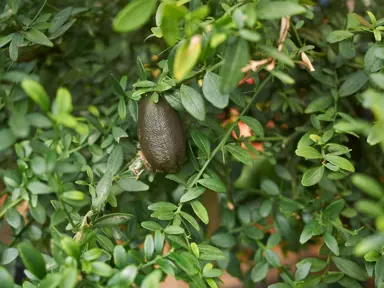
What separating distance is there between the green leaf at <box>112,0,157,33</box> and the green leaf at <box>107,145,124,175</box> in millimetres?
213

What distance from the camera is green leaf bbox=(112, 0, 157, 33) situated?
292 millimetres

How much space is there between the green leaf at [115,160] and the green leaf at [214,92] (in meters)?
0.15

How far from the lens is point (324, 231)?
48 centimetres

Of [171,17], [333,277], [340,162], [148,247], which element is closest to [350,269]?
[333,277]

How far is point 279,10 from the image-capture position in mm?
311

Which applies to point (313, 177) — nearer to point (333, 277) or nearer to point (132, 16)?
point (333, 277)

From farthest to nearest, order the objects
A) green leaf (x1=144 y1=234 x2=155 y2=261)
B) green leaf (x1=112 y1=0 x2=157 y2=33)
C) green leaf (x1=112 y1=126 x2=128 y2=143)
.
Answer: green leaf (x1=112 y1=126 x2=128 y2=143) < green leaf (x1=144 y1=234 x2=155 y2=261) < green leaf (x1=112 y1=0 x2=157 y2=33)

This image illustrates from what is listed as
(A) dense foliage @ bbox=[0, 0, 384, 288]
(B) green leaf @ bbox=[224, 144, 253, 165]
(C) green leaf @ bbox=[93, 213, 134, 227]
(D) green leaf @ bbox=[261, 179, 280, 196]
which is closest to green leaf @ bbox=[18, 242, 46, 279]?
(A) dense foliage @ bbox=[0, 0, 384, 288]

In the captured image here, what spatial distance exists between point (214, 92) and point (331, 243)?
0.66 ft

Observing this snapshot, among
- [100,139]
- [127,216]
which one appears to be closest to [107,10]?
[100,139]

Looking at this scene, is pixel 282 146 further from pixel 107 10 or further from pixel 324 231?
pixel 107 10

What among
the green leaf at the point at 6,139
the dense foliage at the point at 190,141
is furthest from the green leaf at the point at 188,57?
the green leaf at the point at 6,139

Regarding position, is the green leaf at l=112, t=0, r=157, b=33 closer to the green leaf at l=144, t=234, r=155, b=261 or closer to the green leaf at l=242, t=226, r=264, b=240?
the green leaf at l=144, t=234, r=155, b=261

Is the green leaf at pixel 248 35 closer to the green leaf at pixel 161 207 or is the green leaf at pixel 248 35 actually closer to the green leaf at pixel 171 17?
the green leaf at pixel 171 17
